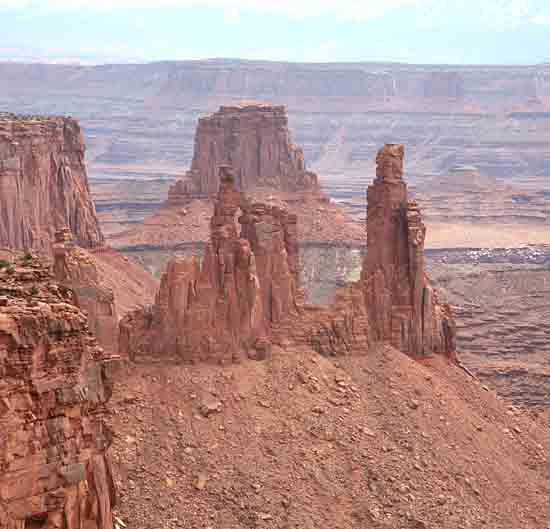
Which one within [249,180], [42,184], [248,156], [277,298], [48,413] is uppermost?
[48,413]

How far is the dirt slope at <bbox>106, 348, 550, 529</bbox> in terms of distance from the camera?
45.8 m

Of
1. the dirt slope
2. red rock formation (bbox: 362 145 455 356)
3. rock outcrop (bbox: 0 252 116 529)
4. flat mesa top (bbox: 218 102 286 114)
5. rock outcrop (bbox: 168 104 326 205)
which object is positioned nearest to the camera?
rock outcrop (bbox: 0 252 116 529)

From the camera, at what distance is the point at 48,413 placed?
25609 mm

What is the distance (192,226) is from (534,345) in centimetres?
3149

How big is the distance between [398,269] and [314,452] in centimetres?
1202

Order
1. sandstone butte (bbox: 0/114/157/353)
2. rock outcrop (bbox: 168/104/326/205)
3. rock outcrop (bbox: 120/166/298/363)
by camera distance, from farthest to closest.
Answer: rock outcrop (bbox: 168/104/326/205) < sandstone butte (bbox: 0/114/157/353) < rock outcrop (bbox: 120/166/298/363)

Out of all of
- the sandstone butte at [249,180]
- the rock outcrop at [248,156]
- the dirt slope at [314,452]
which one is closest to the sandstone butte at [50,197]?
the sandstone butte at [249,180]

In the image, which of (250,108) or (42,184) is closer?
(42,184)

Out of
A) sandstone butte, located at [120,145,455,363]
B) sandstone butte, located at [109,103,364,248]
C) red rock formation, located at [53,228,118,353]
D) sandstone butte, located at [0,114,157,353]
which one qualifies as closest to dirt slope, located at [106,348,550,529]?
sandstone butte, located at [120,145,455,363]

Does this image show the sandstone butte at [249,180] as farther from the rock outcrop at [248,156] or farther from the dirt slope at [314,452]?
the dirt slope at [314,452]

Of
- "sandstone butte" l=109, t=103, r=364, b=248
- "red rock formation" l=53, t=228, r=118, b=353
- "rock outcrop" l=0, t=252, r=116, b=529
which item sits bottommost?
"sandstone butte" l=109, t=103, r=364, b=248

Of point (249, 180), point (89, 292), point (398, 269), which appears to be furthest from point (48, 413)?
point (249, 180)

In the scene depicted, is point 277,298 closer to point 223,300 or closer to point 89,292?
point 223,300

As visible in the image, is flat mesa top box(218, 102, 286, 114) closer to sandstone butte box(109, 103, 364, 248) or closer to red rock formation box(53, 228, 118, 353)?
sandstone butte box(109, 103, 364, 248)
